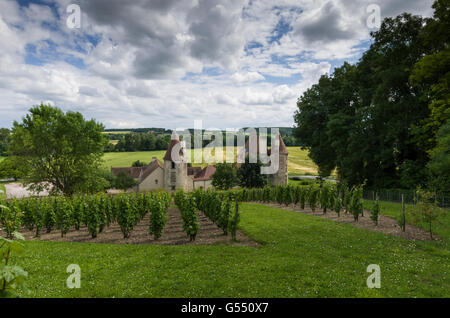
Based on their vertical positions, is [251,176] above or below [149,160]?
below

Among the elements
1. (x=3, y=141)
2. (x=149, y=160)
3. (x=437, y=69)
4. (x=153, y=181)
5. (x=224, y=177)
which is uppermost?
(x=437, y=69)

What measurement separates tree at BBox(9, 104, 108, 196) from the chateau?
12543 mm

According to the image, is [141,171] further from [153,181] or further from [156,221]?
[156,221]

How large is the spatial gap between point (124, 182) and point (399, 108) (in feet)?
145

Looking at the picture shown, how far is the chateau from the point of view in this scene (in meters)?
37.4

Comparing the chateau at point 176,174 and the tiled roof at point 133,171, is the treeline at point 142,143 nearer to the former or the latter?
the chateau at point 176,174

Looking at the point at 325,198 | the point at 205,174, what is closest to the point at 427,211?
the point at 325,198

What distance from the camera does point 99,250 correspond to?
8.12 meters

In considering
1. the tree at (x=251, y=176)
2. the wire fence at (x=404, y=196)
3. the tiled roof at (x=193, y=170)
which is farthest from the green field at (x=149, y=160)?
the wire fence at (x=404, y=196)

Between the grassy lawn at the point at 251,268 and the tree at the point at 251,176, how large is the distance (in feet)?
79.4

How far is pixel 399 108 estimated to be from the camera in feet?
68.9

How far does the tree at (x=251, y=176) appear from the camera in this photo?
3359 centimetres
